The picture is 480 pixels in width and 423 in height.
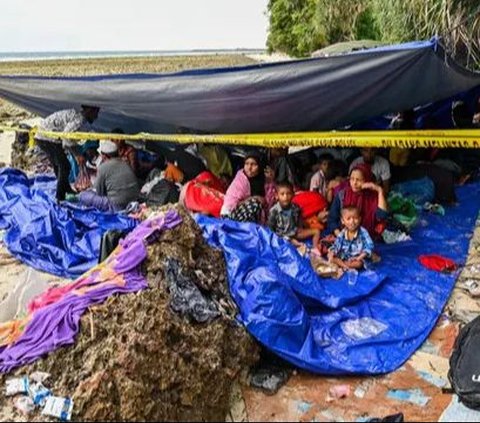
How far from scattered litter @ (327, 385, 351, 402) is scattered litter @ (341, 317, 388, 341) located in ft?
1.53

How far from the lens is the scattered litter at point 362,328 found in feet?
10.4

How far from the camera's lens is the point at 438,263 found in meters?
4.04

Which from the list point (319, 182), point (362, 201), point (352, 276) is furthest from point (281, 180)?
point (352, 276)

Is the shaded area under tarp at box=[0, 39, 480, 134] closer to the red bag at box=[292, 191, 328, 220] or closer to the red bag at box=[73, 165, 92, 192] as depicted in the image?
the red bag at box=[292, 191, 328, 220]

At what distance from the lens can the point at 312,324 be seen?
3219mm

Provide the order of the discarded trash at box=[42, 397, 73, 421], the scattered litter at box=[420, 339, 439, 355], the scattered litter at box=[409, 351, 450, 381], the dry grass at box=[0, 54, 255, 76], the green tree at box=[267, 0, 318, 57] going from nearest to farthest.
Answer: the discarded trash at box=[42, 397, 73, 421] < the scattered litter at box=[409, 351, 450, 381] < the scattered litter at box=[420, 339, 439, 355] < the green tree at box=[267, 0, 318, 57] < the dry grass at box=[0, 54, 255, 76]

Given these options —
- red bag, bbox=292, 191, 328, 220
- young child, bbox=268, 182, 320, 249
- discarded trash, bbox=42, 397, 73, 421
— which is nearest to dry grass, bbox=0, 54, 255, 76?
red bag, bbox=292, 191, 328, 220

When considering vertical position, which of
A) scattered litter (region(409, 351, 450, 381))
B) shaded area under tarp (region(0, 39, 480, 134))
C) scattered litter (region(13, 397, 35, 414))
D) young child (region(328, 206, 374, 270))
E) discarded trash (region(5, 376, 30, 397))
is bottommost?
scattered litter (region(409, 351, 450, 381))

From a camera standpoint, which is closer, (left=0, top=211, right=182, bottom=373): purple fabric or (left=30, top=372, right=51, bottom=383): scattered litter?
(left=30, top=372, right=51, bottom=383): scattered litter

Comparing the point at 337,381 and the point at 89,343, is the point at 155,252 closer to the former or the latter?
the point at 89,343

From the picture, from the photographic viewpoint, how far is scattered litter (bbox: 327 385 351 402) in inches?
103

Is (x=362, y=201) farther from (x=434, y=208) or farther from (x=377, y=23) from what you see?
(x=377, y=23)

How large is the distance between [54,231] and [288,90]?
225 centimetres

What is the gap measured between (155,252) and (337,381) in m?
1.18
